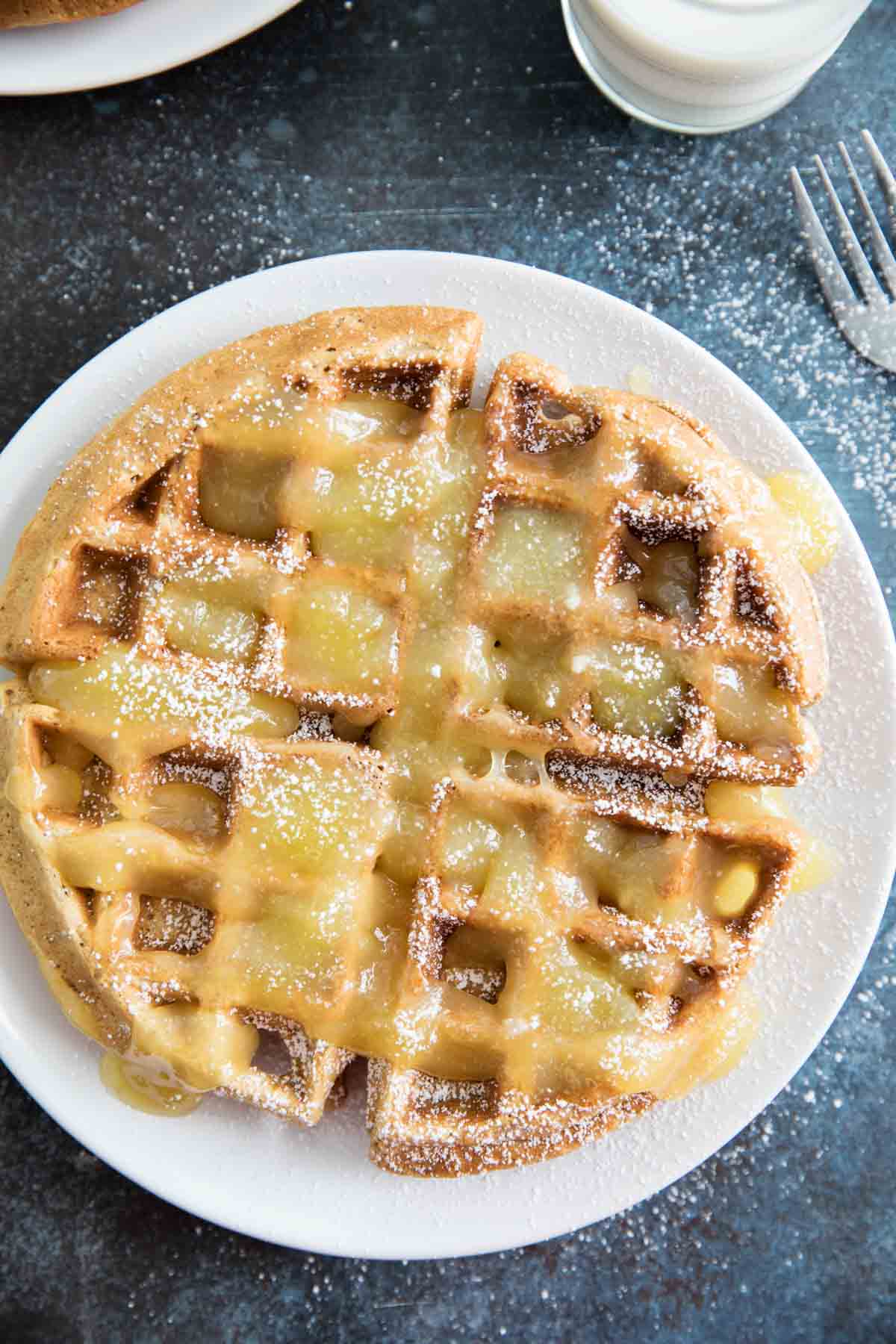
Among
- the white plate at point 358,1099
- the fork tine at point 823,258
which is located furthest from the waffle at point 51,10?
the fork tine at point 823,258

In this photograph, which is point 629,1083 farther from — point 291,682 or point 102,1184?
point 102,1184

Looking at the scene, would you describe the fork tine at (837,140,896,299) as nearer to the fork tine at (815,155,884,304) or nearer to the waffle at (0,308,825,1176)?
the fork tine at (815,155,884,304)

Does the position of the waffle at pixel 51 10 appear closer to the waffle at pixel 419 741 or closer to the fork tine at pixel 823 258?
the waffle at pixel 419 741

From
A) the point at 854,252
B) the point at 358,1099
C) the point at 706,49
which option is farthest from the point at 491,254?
the point at 358,1099

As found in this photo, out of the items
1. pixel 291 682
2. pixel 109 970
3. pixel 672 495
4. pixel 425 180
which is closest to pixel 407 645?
pixel 291 682

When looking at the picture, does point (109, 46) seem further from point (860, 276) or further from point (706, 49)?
point (860, 276)

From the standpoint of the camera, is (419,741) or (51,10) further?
(51,10)
